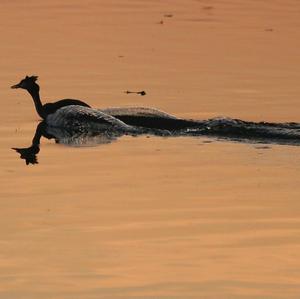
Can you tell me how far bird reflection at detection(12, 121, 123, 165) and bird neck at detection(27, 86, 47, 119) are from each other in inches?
15.9

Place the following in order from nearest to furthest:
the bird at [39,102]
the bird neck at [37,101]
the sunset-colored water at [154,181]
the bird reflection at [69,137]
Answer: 1. the sunset-colored water at [154,181]
2. the bird reflection at [69,137]
3. the bird at [39,102]
4. the bird neck at [37,101]

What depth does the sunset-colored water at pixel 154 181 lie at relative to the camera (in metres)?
11.2

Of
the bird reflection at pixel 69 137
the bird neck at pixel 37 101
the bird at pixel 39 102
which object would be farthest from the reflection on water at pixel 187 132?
the bird neck at pixel 37 101

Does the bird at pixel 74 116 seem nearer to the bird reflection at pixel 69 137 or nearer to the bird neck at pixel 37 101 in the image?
the bird neck at pixel 37 101

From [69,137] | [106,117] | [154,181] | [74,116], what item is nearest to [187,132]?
[106,117]

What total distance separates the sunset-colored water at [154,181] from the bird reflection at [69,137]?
0.47ft

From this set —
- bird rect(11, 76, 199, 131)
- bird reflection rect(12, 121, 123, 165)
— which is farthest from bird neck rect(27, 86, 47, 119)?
bird reflection rect(12, 121, 123, 165)

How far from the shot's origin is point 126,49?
90.3 feet

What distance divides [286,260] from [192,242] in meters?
0.93

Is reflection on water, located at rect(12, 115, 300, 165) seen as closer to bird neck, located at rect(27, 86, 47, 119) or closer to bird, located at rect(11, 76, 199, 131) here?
bird, located at rect(11, 76, 199, 131)

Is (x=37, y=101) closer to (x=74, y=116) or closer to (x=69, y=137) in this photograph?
(x=74, y=116)

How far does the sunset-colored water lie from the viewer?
11.2 meters

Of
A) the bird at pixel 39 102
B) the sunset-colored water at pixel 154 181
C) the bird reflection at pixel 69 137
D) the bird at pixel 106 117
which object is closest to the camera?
the sunset-colored water at pixel 154 181

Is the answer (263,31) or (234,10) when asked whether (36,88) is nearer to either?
(263,31)
